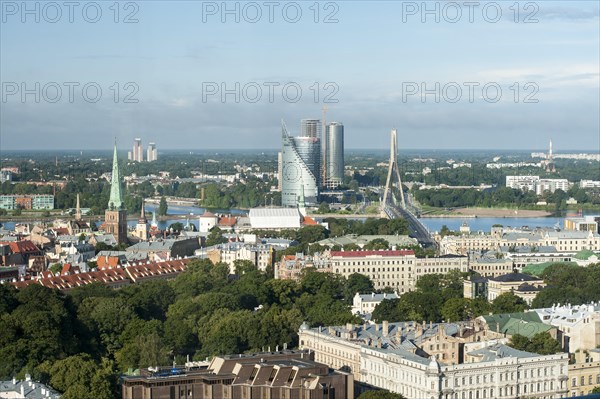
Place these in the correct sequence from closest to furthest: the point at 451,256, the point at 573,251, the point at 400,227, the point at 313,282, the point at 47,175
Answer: the point at 313,282 < the point at 451,256 < the point at 573,251 < the point at 400,227 < the point at 47,175

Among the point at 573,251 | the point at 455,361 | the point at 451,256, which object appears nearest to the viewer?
the point at 455,361

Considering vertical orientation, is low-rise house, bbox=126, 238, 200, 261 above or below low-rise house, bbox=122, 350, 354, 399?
above

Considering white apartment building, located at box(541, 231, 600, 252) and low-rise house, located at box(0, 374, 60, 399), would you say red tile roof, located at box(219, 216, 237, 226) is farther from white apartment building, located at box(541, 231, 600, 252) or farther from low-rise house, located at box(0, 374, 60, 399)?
low-rise house, located at box(0, 374, 60, 399)

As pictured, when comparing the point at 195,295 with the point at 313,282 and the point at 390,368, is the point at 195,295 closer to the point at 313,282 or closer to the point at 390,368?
the point at 313,282

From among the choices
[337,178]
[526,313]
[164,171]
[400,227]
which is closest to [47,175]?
[164,171]

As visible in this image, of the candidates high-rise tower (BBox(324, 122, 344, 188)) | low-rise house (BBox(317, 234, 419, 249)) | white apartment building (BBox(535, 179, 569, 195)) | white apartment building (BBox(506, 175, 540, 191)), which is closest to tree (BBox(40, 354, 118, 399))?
low-rise house (BBox(317, 234, 419, 249))

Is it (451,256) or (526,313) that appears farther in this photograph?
(451,256)

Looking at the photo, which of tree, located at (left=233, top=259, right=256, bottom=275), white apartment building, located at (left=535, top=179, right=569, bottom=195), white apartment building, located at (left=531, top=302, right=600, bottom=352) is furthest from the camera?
white apartment building, located at (left=535, top=179, right=569, bottom=195)
